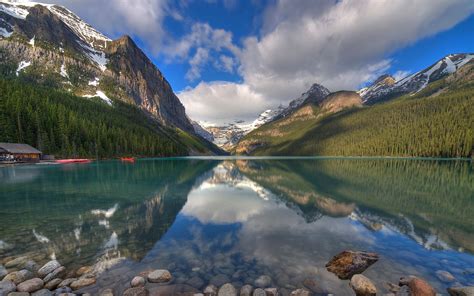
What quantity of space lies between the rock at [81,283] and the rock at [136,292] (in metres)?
1.98

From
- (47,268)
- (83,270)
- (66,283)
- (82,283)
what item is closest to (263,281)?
(82,283)

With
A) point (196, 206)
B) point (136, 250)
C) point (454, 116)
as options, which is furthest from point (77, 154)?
point (454, 116)

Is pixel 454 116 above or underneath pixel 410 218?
above

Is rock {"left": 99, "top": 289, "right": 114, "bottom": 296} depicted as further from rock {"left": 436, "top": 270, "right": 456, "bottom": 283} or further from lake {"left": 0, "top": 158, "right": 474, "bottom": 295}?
rock {"left": 436, "top": 270, "right": 456, "bottom": 283}

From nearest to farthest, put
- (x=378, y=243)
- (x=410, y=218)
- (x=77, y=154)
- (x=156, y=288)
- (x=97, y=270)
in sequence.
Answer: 1. (x=156, y=288)
2. (x=97, y=270)
3. (x=378, y=243)
4. (x=410, y=218)
5. (x=77, y=154)

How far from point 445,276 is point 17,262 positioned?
72.1ft

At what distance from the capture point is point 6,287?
962 centimetres

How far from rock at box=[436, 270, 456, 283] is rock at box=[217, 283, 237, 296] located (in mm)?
10283

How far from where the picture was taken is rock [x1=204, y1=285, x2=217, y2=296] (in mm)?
10077

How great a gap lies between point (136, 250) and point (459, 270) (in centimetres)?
1829

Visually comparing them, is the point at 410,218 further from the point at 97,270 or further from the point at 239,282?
the point at 97,270

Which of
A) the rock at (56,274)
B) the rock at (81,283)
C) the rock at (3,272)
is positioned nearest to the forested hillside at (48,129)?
the rock at (3,272)

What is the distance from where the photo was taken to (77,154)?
116m

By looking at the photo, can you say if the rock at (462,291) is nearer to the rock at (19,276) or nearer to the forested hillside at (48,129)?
the rock at (19,276)
